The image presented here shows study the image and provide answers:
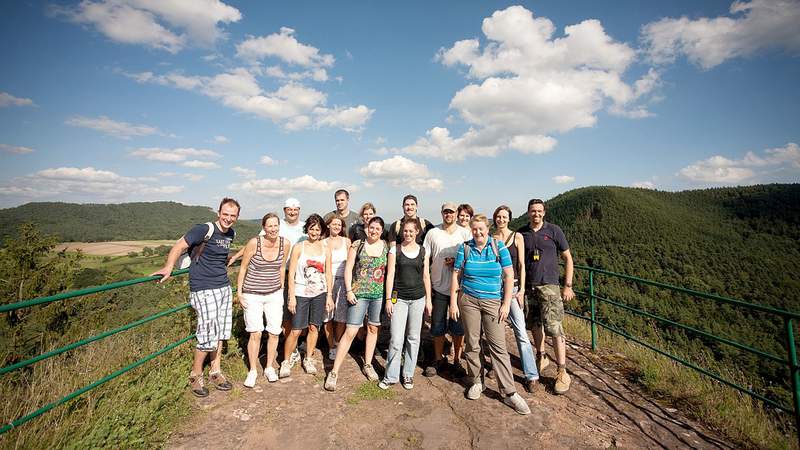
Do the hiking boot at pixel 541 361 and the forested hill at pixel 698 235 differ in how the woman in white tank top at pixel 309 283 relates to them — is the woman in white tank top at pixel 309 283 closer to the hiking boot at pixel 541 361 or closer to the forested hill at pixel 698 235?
the hiking boot at pixel 541 361

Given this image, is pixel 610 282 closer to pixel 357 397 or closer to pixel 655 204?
pixel 357 397

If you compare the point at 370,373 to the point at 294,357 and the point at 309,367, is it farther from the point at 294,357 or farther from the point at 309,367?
the point at 294,357

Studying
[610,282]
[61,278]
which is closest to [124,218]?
[61,278]

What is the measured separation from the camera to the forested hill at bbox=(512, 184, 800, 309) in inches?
2293

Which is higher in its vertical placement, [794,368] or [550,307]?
[550,307]

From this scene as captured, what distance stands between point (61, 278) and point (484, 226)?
20.2m

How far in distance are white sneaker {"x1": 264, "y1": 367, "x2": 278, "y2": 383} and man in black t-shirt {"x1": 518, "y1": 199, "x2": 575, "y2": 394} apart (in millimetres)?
3154

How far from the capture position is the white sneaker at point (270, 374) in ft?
13.2

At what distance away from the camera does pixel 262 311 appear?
13.0 feet

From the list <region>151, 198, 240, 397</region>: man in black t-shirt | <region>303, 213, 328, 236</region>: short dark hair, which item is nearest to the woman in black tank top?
<region>303, 213, 328, 236</region>: short dark hair

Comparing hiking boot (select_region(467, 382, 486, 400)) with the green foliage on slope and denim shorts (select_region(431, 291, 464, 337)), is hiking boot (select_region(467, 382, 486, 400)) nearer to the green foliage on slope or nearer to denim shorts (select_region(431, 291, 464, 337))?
denim shorts (select_region(431, 291, 464, 337))

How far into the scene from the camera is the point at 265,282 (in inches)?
153

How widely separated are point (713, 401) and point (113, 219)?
470 ft

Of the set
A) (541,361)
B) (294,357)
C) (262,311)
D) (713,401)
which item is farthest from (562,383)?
(262,311)
